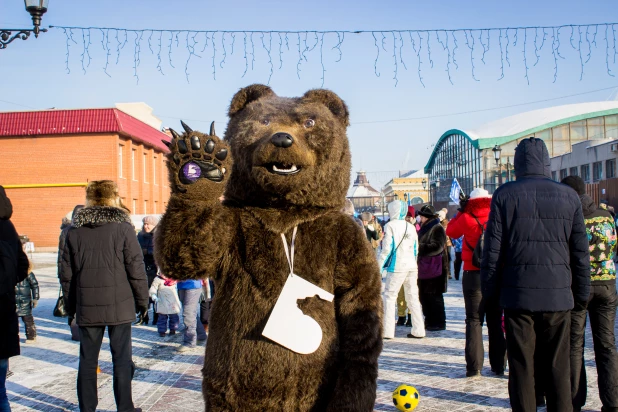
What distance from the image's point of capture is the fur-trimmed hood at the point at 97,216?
197 inches

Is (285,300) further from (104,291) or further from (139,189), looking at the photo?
(139,189)

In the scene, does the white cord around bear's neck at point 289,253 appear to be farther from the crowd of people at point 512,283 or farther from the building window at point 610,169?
the building window at point 610,169

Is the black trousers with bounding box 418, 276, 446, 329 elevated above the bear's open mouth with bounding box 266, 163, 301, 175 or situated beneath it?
situated beneath

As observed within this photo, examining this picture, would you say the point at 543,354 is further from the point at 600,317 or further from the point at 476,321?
the point at 476,321

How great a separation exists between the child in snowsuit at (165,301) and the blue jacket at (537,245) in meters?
5.35

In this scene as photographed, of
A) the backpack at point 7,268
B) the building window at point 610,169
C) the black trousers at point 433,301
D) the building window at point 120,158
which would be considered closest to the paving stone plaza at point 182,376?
the black trousers at point 433,301

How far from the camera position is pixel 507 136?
1933 inches

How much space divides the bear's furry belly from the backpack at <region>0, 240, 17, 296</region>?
243 cm

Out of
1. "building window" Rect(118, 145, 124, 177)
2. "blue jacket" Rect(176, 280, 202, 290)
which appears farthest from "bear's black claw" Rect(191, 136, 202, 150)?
"building window" Rect(118, 145, 124, 177)

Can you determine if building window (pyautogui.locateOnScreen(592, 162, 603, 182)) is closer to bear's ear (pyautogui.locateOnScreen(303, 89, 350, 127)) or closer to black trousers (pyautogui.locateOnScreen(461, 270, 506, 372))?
black trousers (pyautogui.locateOnScreen(461, 270, 506, 372))

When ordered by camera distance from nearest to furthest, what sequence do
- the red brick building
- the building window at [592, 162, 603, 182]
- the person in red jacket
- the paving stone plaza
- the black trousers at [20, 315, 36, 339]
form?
the paving stone plaza → the person in red jacket → the black trousers at [20, 315, 36, 339] → the red brick building → the building window at [592, 162, 603, 182]

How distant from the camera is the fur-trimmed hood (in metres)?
5.01

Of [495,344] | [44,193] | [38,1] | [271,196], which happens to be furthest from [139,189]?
[271,196]

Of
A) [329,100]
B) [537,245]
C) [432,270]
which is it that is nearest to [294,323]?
[329,100]
